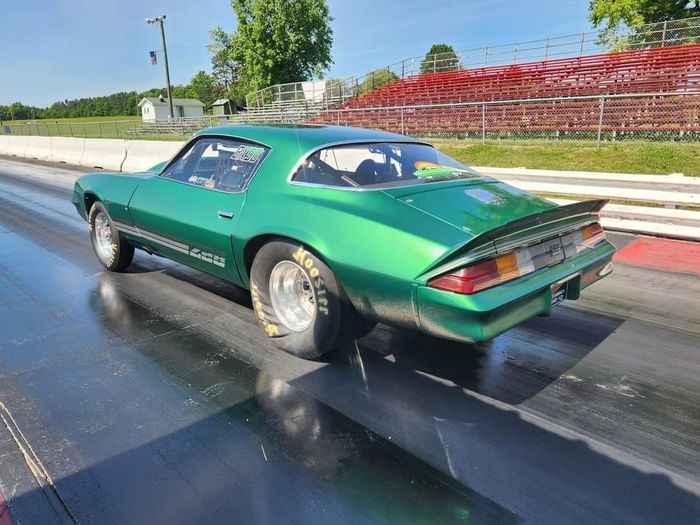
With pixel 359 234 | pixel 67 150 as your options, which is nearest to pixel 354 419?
pixel 359 234

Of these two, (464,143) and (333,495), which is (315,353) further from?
(464,143)

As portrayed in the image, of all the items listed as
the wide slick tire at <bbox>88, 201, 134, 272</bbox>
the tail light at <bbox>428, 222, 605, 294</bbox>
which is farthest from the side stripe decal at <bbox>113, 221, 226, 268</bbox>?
the tail light at <bbox>428, 222, 605, 294</bbox>

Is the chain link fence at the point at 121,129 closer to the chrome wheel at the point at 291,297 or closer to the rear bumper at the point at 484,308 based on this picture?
the chrome wheel at the point at 291,297

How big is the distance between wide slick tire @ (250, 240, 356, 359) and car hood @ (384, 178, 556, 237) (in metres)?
0.69

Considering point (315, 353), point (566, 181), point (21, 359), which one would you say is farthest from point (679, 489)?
point (566, 181)

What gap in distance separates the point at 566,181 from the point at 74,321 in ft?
24.5

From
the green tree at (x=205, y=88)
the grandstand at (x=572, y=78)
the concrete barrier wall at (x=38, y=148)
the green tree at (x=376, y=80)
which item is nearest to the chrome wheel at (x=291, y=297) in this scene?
the grandstand at (x=572, y=78)

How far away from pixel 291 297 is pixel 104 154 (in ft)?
56.5

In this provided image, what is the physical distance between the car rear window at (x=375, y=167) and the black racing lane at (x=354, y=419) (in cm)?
117

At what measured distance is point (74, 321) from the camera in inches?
161

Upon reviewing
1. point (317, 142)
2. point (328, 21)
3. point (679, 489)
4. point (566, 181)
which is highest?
point (328, 21)

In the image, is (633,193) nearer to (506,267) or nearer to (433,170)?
(433,170)

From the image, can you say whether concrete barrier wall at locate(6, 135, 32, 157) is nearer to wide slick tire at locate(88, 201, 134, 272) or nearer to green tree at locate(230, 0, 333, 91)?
wide slick tire at locate(88, 201, 134, 272)

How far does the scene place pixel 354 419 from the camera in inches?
106
